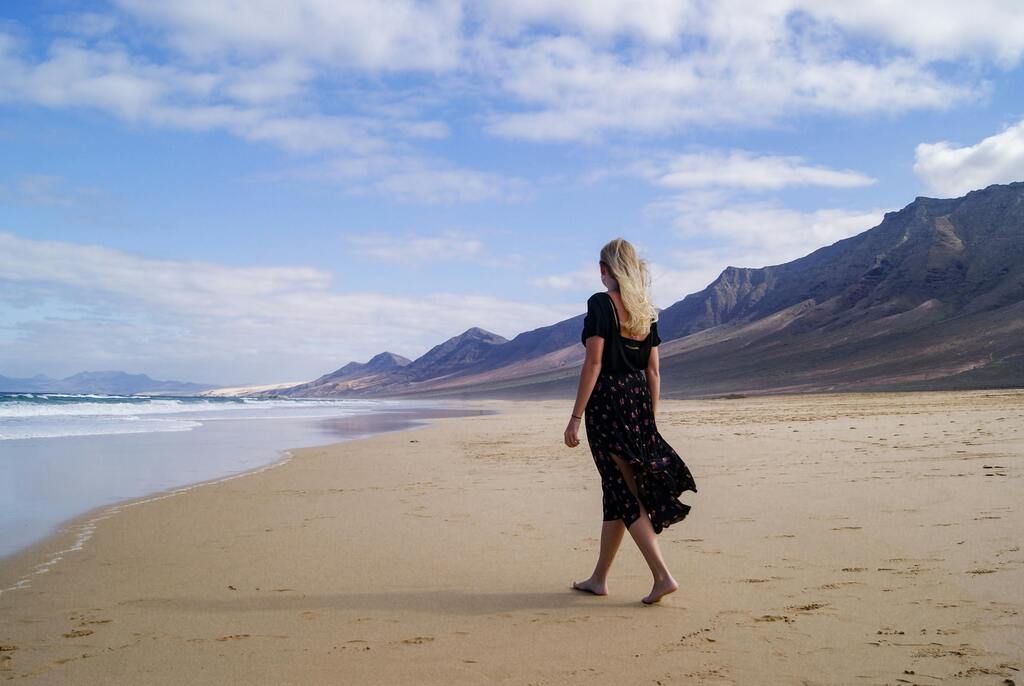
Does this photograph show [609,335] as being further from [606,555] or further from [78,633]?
[78,633]

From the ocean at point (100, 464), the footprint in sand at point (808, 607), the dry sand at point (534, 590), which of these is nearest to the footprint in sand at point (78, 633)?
the dry sand at point (534, 590)

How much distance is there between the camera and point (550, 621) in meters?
3.65

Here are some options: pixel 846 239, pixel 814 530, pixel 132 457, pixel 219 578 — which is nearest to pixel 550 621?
pixel 219 578

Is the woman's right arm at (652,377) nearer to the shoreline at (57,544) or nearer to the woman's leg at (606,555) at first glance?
the woman's leg at (606,555)

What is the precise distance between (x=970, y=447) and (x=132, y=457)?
1331 centimetres

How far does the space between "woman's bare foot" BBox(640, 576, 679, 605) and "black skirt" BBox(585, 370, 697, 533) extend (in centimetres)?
30

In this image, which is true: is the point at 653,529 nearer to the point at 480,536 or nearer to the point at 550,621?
the point at 550,621

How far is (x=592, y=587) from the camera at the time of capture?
13.6 feet

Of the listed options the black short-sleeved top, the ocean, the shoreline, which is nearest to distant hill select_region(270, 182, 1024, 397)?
the ocean

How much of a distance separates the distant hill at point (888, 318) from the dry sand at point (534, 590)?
37210 millimetres

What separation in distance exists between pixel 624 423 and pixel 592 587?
3.19 feet

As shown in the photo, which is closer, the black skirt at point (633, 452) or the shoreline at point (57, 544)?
the black skirt at point (633, 452)

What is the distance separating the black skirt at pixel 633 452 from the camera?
4.04 m

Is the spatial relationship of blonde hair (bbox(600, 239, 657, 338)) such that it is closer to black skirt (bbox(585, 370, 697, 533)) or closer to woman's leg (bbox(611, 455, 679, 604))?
black skirt (bbox(585, 370, 697, 533))
